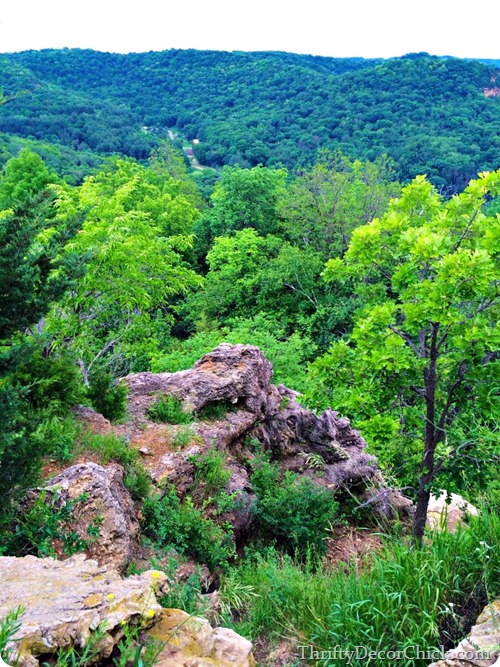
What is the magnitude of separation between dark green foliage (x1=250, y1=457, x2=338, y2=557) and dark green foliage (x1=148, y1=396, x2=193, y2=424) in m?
1.51

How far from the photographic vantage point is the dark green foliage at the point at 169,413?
8.51m

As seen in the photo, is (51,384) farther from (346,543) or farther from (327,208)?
(327,208)

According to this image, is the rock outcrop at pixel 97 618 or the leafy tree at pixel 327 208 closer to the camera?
the rock outcrop at pixel 97 618

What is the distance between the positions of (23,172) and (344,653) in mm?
30403

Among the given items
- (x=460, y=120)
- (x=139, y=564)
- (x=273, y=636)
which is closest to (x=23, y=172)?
(x=139, y=564)

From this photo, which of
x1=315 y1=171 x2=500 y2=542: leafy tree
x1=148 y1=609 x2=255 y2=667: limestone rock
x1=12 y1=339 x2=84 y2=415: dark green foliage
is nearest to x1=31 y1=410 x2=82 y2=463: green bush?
x1=12 y1=339 x2=84 y2=415: dark green foliage

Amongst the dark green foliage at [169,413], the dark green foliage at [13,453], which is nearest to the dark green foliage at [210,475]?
the dark green foliage at [169,413]

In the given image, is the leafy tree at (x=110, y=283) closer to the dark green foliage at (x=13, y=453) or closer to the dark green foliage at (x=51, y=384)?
the dark green foliage at (x=51, y=384)

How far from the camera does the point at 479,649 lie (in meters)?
2.99

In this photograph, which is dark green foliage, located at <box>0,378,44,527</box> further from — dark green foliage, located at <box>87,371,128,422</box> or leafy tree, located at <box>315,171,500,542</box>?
dark green foliage, located at <box>87,371,128,422</box>

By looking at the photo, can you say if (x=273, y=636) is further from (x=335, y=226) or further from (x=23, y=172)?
(x=23, y=172)

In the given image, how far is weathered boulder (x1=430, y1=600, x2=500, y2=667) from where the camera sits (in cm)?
298

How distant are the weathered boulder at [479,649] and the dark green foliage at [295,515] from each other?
4.00m

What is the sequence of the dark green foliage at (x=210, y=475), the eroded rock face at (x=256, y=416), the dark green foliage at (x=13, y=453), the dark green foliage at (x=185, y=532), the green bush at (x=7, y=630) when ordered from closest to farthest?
the green bush at (x=7, y=630), the dark green foliage at (x=13, y=453), the dark green foliage at (x=185, y=532), the dark green foliage at (x=210, y=475), the eroded rock face at (x=256, y=416)
